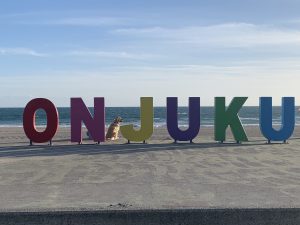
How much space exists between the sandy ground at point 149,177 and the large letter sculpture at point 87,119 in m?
1.21

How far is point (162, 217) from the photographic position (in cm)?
623

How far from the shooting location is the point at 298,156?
15.4m

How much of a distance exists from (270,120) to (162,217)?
14642 millimetres

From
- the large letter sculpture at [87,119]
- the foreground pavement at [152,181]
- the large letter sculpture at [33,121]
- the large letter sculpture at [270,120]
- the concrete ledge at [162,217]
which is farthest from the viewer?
the large letter sculpture at [270,120]

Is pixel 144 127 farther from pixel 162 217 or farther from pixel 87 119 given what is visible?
pixel 162 217

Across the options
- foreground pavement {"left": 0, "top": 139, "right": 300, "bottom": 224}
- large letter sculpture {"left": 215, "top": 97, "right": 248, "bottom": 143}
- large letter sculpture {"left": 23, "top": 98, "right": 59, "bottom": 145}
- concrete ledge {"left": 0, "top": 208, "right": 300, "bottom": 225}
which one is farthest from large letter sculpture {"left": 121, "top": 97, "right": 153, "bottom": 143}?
concrete ledge {"left": 0, "top": 208, "right": 300, "bottom": 225}

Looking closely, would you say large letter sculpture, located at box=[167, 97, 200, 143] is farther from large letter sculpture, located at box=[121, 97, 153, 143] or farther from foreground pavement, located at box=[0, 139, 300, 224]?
foreground pavement, located at box=[0, 139, 300, 224]

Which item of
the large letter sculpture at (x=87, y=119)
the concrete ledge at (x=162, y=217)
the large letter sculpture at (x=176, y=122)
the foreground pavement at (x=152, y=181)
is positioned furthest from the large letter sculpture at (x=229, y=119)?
the concrete ledge at (x=162, y=217)

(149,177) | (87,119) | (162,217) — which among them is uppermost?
(87,119)

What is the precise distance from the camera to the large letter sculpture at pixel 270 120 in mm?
20094

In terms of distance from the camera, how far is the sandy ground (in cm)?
802

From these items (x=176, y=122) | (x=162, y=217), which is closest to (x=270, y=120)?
(x=176, y=122)

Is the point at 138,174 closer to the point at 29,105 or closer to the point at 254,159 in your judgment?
the point at 254,159

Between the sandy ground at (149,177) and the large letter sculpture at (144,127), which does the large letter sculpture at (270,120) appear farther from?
the large letter sculpture at (144,127)
